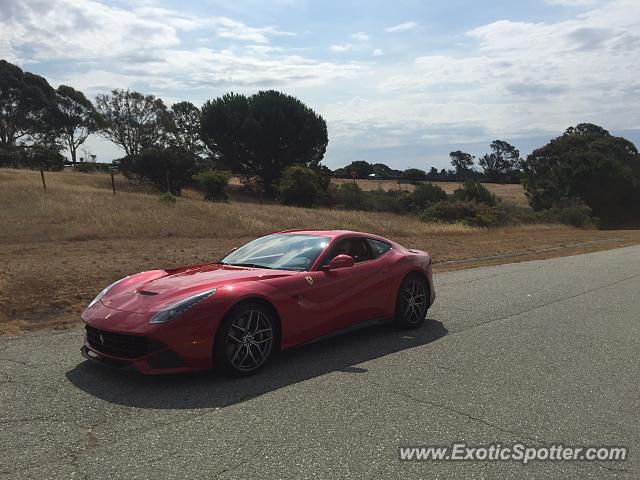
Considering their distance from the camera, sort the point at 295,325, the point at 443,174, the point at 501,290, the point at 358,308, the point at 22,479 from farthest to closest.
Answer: the point at 443,174 → the point at 501,290 → the point at 358,308 → the point at 295,325 → the point at 22,479

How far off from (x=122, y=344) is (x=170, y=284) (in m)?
0.74

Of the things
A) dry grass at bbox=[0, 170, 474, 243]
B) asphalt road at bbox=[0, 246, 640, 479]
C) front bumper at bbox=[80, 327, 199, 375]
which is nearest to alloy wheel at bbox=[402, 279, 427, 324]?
asphalt road at bbox=[0, 246, 640, 479]

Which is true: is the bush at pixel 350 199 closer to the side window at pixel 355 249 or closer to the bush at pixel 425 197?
the bush at pixel 425 197

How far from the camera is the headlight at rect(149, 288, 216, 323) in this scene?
15.4 ft

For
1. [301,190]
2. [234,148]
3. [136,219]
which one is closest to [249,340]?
[136,219]

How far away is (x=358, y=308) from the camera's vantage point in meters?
6.27

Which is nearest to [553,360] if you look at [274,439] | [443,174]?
[274,439]

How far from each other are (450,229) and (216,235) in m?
14.6

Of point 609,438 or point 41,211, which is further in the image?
point 41,211

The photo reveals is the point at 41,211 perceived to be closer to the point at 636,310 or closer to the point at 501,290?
the point at 501,290

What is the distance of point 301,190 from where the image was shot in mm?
46000

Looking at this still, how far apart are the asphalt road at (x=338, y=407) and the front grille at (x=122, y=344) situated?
30 centimetres

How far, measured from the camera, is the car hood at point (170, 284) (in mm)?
4938

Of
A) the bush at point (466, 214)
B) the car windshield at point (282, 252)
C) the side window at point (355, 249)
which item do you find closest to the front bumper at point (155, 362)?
the car windshield at point (282, 252)
